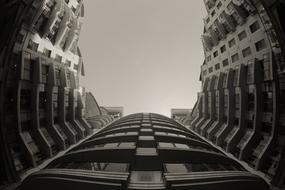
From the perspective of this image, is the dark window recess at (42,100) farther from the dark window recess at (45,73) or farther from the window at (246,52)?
the window at (246,52)

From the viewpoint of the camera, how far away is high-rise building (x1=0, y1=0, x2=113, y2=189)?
556 inches

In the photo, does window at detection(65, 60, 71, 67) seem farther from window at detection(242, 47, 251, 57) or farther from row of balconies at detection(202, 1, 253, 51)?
window at detection(242, 47, 251, 57)

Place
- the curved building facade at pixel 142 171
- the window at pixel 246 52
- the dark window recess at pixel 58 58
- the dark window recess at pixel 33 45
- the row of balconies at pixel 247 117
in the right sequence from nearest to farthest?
1. the curved building facade at pixel 142 171
2. the row of balconies at pixel 247 117
3. the dark window recess at pixel 33 45
4. the window at pixel 246 52
5. the dark window recess at pixel 58 58

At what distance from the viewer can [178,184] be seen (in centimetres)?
1114

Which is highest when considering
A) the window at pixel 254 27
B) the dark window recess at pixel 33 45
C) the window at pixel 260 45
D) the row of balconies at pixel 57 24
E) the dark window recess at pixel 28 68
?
the row of balconies at pixel 57 24

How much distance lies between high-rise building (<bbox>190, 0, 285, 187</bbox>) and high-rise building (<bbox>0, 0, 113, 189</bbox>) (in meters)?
16.5

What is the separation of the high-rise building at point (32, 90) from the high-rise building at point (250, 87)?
16.5 meters

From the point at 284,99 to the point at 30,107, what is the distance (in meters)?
21.7

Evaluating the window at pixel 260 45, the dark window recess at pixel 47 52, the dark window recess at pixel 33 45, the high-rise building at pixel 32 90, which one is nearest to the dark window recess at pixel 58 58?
the high-rise building at pixel 32 90

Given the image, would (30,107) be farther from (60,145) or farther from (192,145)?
(192,145)

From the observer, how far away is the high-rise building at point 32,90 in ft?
46.4

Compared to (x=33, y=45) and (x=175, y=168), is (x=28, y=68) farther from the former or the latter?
(x=175, y=168)

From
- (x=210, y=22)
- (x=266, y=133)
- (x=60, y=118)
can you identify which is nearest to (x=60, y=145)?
(x=60, y=118)

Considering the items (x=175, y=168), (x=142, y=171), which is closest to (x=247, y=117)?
(x=175, y=168)
